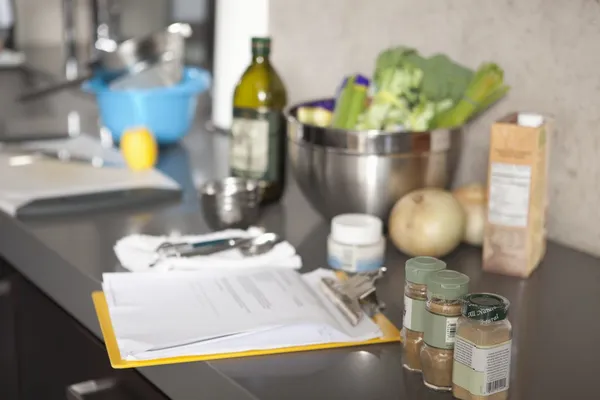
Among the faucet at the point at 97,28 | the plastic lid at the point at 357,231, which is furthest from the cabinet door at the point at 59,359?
the faucet at the point at 97,28

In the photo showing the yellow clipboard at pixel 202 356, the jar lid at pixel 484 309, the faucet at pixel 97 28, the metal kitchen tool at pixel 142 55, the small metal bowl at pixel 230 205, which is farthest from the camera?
the faucet at pixel 97 28

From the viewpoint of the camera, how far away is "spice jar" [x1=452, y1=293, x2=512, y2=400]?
0.79 m

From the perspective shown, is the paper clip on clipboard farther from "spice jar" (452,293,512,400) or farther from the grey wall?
the grey wall

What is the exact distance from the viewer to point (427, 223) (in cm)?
121

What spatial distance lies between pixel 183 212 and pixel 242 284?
38 cm

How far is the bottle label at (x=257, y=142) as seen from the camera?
4.80 feet

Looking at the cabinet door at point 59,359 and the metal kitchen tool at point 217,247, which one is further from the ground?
the metal kitchen tool at point 217,247

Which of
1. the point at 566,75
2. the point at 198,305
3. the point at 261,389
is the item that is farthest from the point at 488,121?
the point at 261,389

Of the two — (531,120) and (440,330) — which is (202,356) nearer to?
(440,330)

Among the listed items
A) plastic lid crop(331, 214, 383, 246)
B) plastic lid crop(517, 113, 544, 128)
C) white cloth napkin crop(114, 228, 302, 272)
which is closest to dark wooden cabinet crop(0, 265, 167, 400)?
white cloth napkin crop(114, 228, 302, 272)

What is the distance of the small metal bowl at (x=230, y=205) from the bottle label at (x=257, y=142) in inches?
4.1

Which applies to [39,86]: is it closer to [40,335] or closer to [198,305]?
[40,335]

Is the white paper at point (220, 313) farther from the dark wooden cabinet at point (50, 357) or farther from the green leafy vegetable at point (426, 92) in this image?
the green leafy vegetable at point (426, 92)

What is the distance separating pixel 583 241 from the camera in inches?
51.0
